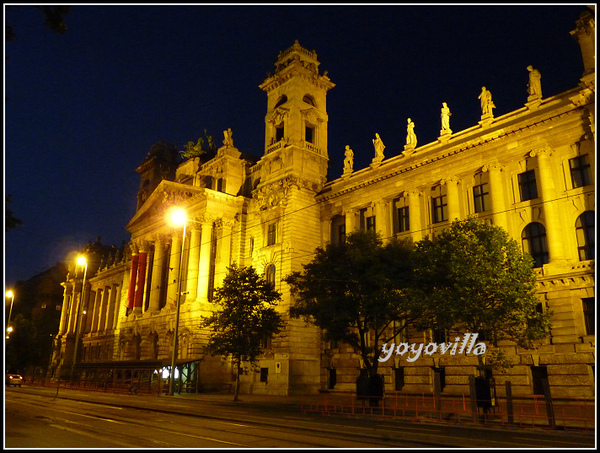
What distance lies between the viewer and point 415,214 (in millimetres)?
39531

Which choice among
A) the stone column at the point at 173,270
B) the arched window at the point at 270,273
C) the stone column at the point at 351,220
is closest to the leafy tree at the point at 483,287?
the stone column at the point at 351,220

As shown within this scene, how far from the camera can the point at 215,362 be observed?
4778 cm

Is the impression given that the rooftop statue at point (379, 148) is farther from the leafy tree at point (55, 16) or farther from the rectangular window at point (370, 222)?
the leafy tree at point (55, 16)

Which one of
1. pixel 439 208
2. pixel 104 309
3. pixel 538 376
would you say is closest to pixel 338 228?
pixel 439 208

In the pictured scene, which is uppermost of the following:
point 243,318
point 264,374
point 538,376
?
point 243,318

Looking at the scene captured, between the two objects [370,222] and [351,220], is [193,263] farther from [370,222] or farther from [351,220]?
[370,222]

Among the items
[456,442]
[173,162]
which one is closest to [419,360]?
[456,442]

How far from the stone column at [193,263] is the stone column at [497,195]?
30903 millimetres

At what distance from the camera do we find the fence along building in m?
30.2

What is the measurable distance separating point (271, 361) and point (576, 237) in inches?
1032

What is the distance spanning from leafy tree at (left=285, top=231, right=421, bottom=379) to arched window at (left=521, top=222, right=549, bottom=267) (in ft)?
27.7

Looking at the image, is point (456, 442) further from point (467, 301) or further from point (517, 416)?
point (467, 301)

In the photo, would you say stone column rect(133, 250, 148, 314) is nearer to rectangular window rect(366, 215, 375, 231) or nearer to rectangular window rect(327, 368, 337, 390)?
rectangular window rect(327, 368, 337, 390)

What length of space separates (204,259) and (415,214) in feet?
78.2
